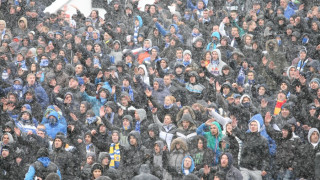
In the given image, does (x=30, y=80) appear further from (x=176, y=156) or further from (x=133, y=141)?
(x=176, y=156)

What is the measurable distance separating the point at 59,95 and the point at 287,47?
17.7ft

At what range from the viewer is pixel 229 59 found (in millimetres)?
16266

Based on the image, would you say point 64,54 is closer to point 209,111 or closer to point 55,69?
point 55,69

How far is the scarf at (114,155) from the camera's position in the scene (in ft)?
41.4

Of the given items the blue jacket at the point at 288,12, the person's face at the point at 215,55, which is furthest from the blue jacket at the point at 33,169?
the blue jacket at the point at 288,12

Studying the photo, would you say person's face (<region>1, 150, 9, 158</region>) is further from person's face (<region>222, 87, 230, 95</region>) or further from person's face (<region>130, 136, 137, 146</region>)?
person's face (<region>222, 87, 230, 95</region>)

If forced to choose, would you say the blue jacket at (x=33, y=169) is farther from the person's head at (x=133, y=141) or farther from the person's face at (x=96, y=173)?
the person's head at (x=133, y=141)

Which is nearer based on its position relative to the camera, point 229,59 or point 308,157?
point 308,157

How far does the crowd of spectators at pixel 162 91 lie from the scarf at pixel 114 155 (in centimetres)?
2

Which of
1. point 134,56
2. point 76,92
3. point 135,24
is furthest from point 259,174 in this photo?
point 135,24

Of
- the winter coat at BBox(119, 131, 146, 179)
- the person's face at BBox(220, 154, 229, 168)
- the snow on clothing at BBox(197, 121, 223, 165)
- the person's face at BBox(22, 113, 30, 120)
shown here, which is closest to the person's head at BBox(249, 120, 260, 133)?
the snow on clothing at BBox(197, 121, 223, 165)

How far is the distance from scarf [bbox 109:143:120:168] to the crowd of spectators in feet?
0.06

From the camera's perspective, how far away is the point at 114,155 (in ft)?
41.7

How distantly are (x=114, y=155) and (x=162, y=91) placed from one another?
2.58 metres
